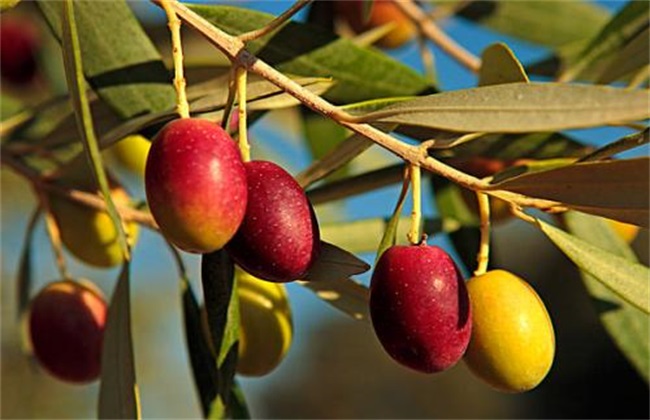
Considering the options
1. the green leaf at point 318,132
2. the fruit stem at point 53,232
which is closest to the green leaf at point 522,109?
the fruit stem at point 53,232

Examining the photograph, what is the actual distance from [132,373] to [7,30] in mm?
962

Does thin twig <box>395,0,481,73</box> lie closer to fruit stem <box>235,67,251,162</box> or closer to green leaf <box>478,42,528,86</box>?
green leaf <box>478,42,528,86</box>

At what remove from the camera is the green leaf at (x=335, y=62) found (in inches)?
34.2

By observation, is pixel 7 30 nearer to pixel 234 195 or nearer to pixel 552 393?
pixel 234 195

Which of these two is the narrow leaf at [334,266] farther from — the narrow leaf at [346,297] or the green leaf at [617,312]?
the green leaf at [617,312]

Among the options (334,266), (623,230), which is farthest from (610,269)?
(623,230)

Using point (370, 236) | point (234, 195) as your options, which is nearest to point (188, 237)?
point (234, 195)

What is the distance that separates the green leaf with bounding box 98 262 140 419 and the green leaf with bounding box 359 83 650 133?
0.88 feet

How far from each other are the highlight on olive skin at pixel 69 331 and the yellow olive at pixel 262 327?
184 millimetres

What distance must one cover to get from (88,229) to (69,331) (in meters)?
0.09

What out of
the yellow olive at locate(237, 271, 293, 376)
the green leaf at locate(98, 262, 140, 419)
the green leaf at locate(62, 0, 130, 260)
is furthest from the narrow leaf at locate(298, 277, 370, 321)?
the green leaf at locate(62, 0, 130, 260)

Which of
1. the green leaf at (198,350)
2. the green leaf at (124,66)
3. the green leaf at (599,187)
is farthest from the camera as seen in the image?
the green leaf at (198,350)

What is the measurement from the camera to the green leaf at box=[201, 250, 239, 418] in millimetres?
741

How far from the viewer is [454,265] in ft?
2.10
